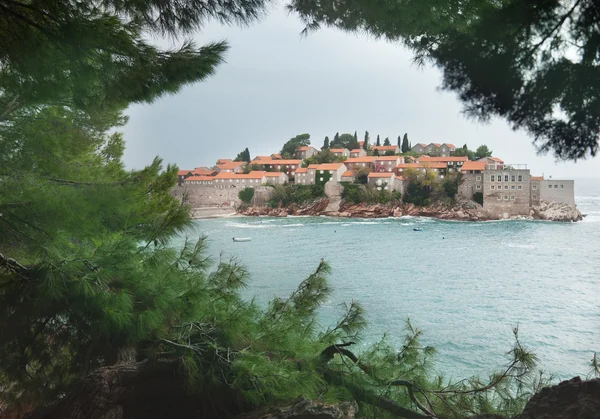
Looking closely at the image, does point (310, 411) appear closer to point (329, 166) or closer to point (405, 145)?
point (329, 166)

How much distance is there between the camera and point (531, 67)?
805 millimetres

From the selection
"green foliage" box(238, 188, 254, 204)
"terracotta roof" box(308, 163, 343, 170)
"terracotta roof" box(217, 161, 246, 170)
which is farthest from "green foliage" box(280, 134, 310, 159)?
"green foliage" box(238, 188, 254, 204)

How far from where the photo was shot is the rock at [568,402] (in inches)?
34.8

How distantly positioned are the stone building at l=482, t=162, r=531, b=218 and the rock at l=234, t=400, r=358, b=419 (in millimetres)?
13869

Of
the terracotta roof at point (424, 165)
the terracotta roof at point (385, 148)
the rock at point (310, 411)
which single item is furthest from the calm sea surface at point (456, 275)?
the rock at point (310, 411)

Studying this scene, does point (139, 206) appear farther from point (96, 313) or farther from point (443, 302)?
point (443, 302)

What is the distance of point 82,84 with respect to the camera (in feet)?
4.38

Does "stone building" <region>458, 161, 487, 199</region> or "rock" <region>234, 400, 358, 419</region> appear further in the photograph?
"stone building" <region>458, 161, 487, 199</region>

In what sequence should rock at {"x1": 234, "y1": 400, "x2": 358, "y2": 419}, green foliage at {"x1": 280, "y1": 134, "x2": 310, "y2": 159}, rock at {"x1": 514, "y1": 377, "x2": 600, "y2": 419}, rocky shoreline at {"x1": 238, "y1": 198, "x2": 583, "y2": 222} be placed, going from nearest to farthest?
rock at {"x1": 514, "y1": 377, "x2": 600, "y2": 419} < rock at {"x1": 234, "y1": 400, "x2": 358, "y2": 419} < rocky shoreline at {"x1": 238, "y1": 198, "x2": 583, "y2": 222} < green foliage at {"x1": 280, "y1": 134, "x2": 310, "y2": 159}

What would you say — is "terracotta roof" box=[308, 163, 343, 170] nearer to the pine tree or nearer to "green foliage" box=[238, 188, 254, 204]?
"green foliage" box=[238, 188, 254, 204]

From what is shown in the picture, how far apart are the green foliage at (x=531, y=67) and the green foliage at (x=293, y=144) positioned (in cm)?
1855

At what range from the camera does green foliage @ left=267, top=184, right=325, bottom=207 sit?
17625 mm

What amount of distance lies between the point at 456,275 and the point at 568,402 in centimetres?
1220

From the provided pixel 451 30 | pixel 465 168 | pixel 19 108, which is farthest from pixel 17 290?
pixel 465 168
